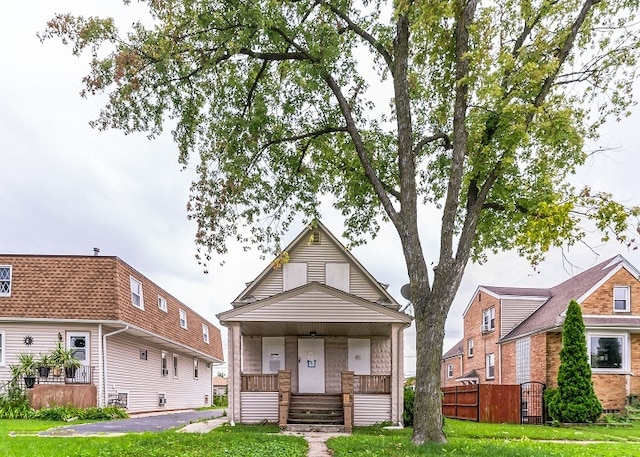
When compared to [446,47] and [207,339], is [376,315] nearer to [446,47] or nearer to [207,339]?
[446,47]

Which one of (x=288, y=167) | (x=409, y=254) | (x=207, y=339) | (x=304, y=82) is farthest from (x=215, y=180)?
(x=207, y=339)

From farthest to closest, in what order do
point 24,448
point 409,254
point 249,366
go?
1. point 249,366
2. point 409,254
3. point 24,448

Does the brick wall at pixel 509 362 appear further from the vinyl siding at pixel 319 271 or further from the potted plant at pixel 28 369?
the potted plant at pixel 28 369

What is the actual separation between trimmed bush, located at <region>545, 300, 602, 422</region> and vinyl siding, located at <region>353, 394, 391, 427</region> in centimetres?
629

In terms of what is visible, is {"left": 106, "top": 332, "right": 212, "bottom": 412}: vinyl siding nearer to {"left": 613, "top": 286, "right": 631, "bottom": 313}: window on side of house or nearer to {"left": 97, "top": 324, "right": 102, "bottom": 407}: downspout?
{"left": 97, "top": 324, "right": 102, "bottom": 407}: downspout

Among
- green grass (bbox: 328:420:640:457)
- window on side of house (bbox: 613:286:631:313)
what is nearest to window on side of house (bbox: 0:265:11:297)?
green grass (bbox: 328:420:640:457)

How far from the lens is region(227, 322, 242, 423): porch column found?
48.8ft

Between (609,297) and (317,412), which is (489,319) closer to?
(609,297)

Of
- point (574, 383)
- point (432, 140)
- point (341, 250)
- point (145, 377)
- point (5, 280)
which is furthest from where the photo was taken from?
point (145, 377)

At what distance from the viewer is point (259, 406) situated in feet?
50.0

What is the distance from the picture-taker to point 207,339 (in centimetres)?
3238

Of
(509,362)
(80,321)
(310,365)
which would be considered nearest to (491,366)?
(509,362)

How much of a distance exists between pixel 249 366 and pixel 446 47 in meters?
11.9

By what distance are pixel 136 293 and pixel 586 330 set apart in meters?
17.5
